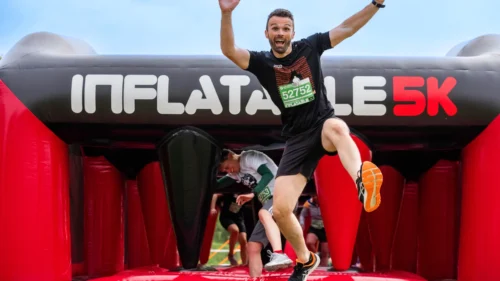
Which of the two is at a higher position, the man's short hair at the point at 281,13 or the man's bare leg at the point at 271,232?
the man's short hair at the point at 281,13

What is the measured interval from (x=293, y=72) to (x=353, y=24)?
336mm

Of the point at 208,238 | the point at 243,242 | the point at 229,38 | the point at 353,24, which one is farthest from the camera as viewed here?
the point at 243,242

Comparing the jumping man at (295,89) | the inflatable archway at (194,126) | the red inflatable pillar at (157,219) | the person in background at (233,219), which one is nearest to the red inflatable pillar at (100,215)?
the red inflatable pillar at (157,219)

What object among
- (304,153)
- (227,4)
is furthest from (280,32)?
(304,153)

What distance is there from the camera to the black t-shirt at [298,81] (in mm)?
2588

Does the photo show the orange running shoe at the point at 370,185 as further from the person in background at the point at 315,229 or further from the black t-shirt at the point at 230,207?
the black t-shirt at the point at 230,207

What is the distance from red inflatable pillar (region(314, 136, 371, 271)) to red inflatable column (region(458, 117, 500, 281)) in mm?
619

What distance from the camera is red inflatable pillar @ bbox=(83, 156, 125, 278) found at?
163 inches

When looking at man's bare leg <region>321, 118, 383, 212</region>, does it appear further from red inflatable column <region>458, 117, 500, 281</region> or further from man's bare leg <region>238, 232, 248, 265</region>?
man's bare leg <region>238, 232, 248, 265</region>

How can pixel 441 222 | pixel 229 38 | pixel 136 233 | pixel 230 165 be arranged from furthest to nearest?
pixel 136 233 → pixel 441 222 → pixel 230 165 → pixel 229 38

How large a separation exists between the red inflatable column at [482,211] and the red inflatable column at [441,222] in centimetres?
50

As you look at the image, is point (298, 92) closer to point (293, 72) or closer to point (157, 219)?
point (293, 72)

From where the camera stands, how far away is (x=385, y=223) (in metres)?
4.09

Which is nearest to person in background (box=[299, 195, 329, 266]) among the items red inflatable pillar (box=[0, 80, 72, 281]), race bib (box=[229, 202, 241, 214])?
race bib (box=[229, 202, 241, 214])
